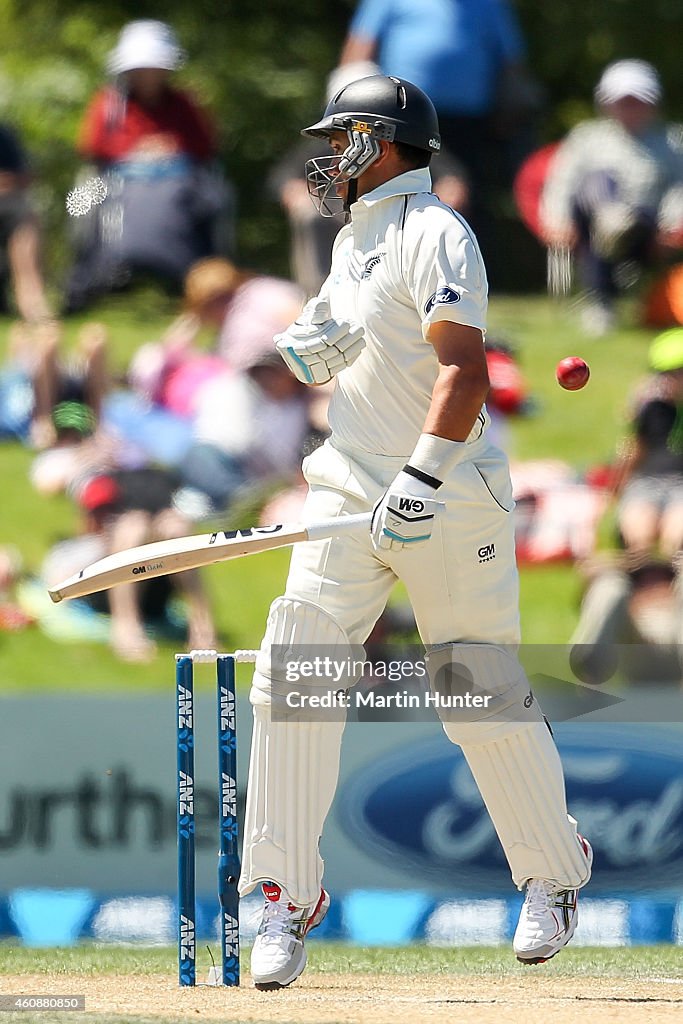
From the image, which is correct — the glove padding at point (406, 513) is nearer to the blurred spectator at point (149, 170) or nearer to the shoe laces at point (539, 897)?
the shoe laces at point (539, 897)

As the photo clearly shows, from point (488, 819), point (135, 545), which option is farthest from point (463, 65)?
point (488, 819)

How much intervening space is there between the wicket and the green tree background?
7667mm

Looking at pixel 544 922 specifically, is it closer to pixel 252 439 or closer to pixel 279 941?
pixel 279 941

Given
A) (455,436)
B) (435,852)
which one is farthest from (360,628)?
(435,852)

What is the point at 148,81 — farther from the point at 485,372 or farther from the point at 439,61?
the point at 485,372

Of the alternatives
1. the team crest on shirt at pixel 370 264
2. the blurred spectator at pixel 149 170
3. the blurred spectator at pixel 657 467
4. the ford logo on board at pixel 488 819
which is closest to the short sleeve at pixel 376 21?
the blurred spectator at pixel 149 170

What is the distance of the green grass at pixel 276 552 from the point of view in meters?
7.71

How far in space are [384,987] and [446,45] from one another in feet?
19.5

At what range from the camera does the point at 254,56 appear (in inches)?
516

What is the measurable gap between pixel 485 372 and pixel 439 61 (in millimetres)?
5314

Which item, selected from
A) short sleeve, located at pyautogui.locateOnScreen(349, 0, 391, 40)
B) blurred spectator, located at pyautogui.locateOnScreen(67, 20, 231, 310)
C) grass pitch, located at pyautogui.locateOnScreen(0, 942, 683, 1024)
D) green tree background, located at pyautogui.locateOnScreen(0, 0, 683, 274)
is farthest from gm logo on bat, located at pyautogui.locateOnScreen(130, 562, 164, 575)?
green tree background, located at pyautogui.locateOnScreen(0, 0, 683, 274)

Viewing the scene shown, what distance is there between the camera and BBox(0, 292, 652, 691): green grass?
304 inches

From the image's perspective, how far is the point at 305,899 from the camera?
14.4 feet

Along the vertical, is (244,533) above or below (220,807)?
above
